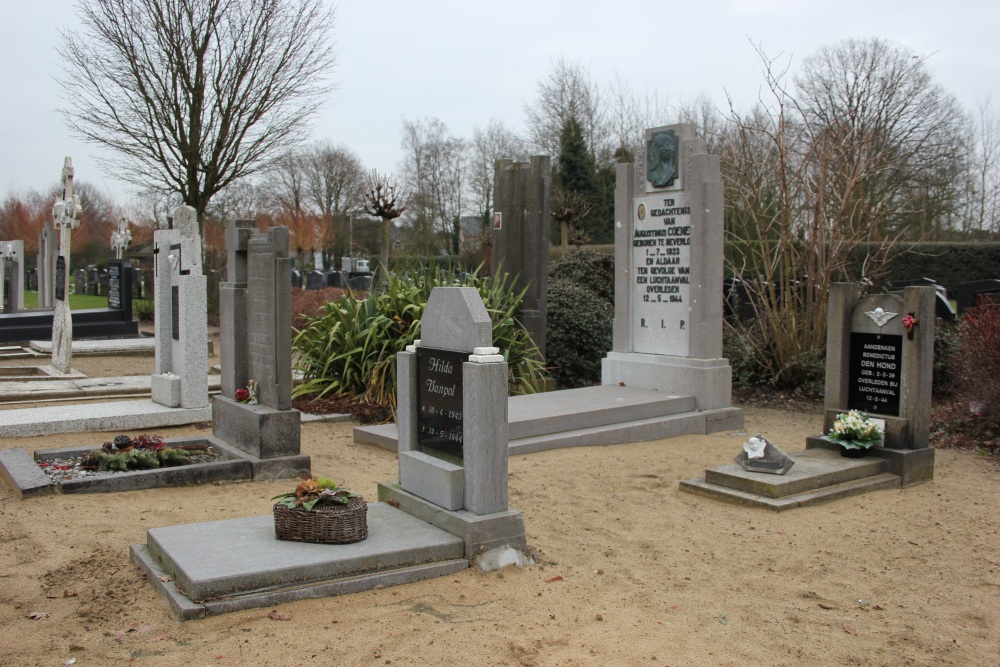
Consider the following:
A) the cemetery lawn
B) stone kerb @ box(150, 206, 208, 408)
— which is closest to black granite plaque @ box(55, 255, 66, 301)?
stone kerb @ box(150, 206, 208, 408)

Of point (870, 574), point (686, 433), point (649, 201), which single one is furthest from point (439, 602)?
point (649, 201)

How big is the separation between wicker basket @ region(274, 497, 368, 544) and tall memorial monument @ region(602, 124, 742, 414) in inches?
217

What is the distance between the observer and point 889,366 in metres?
6.86

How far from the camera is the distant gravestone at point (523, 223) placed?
1188cm

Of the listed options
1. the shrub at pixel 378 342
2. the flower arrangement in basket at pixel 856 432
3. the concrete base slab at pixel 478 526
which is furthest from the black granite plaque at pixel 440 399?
the shrub at pixel 378 342

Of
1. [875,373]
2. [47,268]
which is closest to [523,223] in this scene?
[875,373]

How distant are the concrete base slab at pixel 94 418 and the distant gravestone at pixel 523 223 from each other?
194 inches

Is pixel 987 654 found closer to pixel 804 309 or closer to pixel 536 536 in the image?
pixel 536 536

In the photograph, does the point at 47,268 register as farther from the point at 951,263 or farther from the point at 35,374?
the point at 951,263

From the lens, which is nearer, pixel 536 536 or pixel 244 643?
pixel 244 643

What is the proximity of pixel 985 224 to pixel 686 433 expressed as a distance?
2284cm

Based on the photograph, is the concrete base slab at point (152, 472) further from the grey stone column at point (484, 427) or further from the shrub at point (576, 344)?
the shrub at point (576, 344)

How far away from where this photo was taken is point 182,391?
28.1 feet

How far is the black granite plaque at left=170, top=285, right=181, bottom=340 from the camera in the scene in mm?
8742
